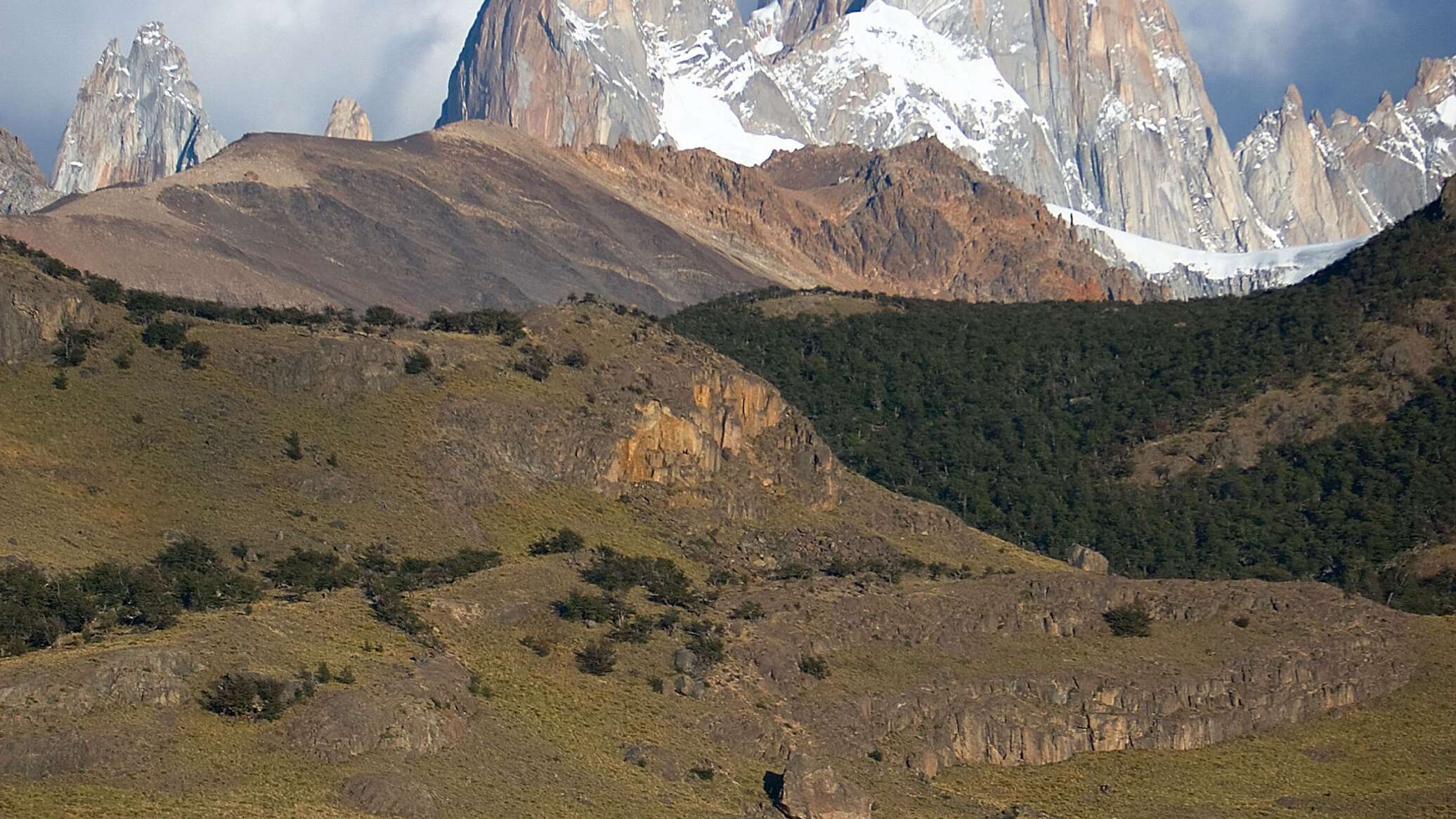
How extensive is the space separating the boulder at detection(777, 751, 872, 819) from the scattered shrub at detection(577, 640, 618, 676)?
13.7 metres

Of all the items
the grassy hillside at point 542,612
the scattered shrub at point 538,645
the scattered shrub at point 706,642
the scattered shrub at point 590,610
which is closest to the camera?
the grassy hillside at point 542,612

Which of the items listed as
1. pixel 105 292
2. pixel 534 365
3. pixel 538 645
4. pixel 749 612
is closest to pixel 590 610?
pixel 538 645

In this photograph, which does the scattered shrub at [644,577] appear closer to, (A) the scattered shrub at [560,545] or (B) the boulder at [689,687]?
(A) the scattered shrub at [560,545]

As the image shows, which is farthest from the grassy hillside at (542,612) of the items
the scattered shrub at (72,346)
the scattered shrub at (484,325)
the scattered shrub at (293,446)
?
the scattered shrub at (484,325)

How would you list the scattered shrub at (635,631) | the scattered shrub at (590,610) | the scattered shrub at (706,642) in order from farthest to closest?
the scattered shrub at (590,610), the scattered shrub at (635,631), the scattered shrub at (706,642)

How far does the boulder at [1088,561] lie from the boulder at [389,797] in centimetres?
6919

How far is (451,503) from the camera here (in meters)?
121

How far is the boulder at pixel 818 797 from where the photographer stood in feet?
286

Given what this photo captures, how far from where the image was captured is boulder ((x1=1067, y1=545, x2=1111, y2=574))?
145 meters

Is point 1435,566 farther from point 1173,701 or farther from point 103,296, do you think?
point 103,296

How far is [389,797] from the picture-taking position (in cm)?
8019

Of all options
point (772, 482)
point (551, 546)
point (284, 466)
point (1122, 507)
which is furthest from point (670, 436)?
point (1122, 507)

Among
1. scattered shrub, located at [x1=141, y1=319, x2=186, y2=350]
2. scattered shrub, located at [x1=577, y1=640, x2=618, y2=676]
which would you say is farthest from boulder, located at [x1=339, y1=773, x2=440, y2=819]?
scattered shrub, located at [x1=141, y1=319, x2=186, y2=350]

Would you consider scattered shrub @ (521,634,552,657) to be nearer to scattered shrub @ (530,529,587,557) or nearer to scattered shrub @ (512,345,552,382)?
scattered shrub @ (530,529,587,557)
